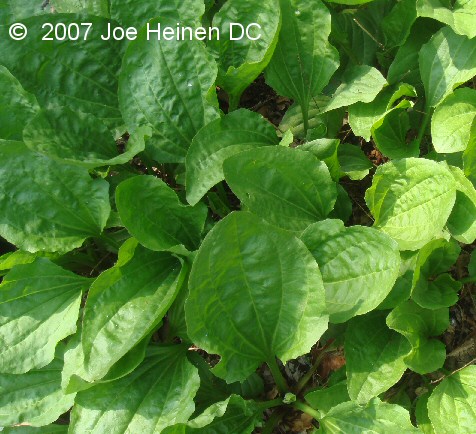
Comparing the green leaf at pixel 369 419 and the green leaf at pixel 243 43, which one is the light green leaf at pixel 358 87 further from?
the green leaf at pixel 369 419

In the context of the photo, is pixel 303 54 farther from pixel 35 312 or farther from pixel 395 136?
pixel 35 312

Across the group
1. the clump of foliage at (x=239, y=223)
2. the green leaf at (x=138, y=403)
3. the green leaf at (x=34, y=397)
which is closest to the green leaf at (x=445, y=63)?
the clump of foliage at (x=239, y=223)

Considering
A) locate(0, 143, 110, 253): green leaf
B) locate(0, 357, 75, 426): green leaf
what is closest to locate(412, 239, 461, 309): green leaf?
locate(0, 143, 110, 253): green leaf

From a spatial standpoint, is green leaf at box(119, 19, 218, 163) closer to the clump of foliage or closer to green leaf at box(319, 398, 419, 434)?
the clump of foliage

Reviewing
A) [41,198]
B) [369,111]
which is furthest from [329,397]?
[41,198]

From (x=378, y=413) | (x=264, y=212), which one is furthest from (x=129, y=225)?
(x=378, y=413)

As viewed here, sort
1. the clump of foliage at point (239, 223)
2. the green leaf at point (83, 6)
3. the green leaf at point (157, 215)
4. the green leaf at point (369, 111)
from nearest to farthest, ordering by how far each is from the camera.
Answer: the clump of foliage at point (239, 223)
the green leaf at point (157, 215)
the green leaf at point (369, 111)
the green leaf at point (83, 6)
